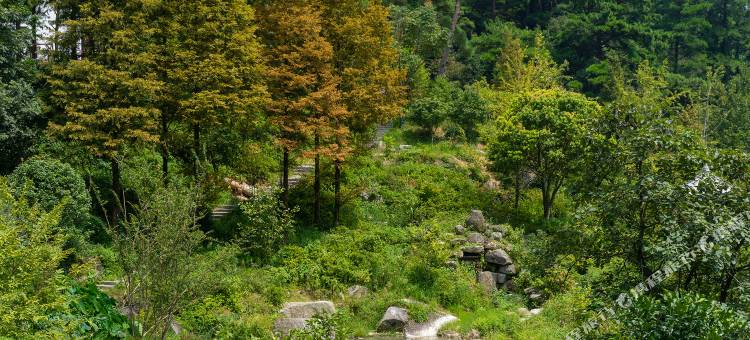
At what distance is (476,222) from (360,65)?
6.77 metres

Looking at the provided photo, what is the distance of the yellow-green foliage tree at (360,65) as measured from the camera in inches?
816

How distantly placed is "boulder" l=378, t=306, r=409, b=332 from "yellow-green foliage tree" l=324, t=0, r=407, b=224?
5.33 m

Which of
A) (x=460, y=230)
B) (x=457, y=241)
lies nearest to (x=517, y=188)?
(x=460, y=230)

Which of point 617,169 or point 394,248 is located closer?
point 617,169

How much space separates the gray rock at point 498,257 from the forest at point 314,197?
249 millimetres

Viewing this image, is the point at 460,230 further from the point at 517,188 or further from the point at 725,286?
the point at 725,286

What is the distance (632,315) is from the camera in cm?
755

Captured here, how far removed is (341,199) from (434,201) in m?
4.47

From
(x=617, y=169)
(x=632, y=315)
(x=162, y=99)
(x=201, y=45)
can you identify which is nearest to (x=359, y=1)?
(x=201, y=45)

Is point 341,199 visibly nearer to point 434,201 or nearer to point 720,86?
point 434,201

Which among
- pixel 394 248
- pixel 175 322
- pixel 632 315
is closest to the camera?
pixel 632 315

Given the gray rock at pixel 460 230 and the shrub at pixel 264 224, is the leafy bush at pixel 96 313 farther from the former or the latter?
the gray rock at pixel 460 230

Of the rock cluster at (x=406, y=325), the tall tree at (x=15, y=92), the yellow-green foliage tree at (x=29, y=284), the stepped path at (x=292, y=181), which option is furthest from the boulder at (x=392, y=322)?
the tall tree at (x=15, y=92)

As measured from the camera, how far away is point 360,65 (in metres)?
21.3
